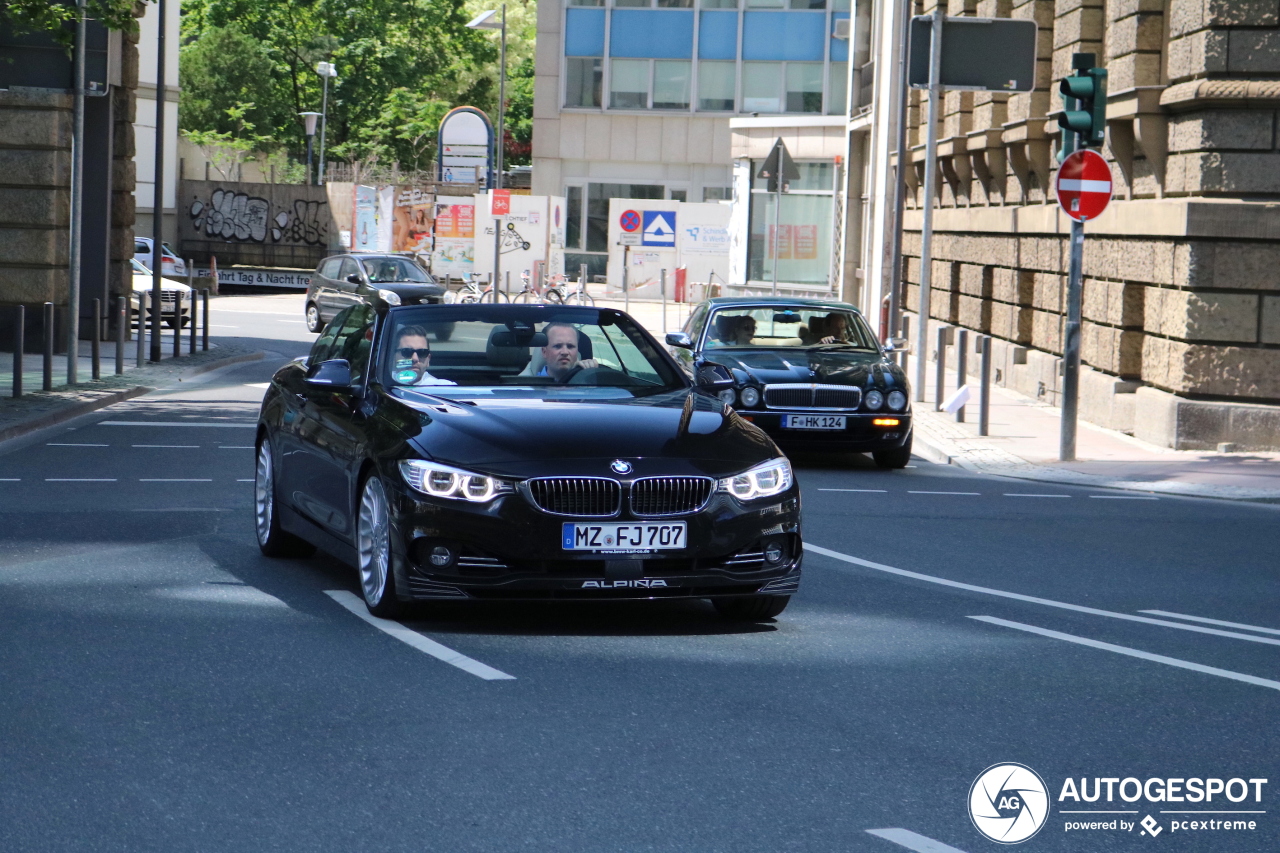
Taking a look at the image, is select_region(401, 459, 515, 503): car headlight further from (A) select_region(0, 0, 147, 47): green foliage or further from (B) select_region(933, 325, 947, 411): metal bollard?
(B) select_region(933, 325, 947, 411): metal bollard

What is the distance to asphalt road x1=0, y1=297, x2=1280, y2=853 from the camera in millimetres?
5137

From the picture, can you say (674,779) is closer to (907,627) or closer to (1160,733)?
(1160,733)

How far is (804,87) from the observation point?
64.0m

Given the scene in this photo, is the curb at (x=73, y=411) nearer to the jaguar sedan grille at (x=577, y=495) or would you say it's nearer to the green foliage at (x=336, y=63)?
the jaguar sedan grille at (x=577, y=495)

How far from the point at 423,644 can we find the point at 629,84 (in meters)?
57.9

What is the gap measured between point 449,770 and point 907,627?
10.5 ft

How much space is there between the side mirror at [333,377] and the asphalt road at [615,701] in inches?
37.5

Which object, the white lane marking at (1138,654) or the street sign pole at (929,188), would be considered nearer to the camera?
the white lane marking at (1138,654)

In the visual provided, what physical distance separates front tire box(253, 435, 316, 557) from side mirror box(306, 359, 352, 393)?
114cm

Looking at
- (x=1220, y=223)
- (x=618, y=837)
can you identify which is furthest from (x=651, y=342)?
(x=1220, y=223)

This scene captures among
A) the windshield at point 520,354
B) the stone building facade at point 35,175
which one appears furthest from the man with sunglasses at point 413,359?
the stone building facade at point 35,175

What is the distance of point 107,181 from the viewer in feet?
95.8

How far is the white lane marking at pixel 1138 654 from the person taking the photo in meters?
7.35

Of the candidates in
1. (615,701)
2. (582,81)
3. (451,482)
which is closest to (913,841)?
(615,701)
